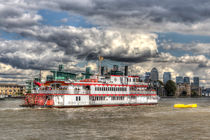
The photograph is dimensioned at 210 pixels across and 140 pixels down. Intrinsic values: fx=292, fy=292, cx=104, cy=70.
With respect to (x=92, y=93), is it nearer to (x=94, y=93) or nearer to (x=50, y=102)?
(x=94, y=93)

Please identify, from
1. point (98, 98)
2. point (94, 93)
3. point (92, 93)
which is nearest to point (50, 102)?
point (92, 93)

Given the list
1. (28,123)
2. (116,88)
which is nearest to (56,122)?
(28,123)

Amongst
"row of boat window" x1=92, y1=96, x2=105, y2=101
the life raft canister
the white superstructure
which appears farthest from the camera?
"row of boat window" x1=92, y1=96, x2=105, y2=101

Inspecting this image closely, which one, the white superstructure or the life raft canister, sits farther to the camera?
the white superstructure

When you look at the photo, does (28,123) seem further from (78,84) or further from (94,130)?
(78,84)

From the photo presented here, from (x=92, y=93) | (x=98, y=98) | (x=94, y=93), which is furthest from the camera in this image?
(x=98, y=98)

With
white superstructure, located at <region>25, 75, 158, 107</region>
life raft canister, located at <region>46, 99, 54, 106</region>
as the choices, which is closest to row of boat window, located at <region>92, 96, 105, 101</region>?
white superstructure, located at <region>25, 75, 158, 107</region>

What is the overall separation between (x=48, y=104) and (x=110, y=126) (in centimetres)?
3179

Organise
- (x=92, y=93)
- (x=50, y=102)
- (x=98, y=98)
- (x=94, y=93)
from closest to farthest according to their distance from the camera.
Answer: (x=50, y=102) < (x=92, y=93) < (x=94, y=93) < (x=98, y=98)

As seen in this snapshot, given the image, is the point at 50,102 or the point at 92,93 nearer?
the point at 50,102

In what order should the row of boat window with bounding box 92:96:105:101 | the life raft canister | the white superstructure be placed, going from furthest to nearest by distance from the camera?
the row of boat window with bounding box 92:96:105:101, the white superstructure, the life raft canister

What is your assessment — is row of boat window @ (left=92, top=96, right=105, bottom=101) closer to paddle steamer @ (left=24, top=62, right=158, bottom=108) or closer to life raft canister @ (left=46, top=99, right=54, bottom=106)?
paddle steamer @ (left=24, top=62, right=158, bottom=108)

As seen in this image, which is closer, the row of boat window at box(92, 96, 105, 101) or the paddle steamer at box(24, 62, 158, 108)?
the paddle steamer at box(24, 62, 158, 108)

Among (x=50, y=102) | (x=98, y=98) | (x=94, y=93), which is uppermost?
(x=94, y=93)
